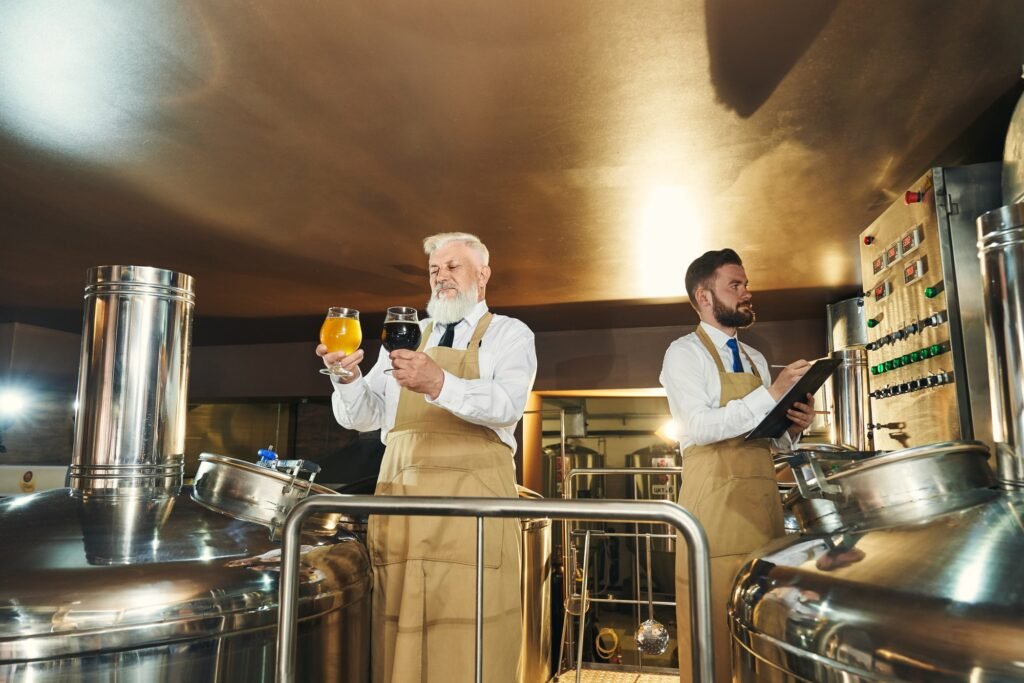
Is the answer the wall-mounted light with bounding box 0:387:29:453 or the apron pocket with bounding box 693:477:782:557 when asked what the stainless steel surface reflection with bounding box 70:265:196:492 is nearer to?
the apron pocket with bounding box 693:477:782:557

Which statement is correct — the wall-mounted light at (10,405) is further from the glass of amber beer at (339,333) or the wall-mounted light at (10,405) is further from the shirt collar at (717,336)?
Answer: the shirt collar at (717,336)

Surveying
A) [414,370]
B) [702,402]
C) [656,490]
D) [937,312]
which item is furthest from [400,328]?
[656,490]

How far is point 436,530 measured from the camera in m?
1.96

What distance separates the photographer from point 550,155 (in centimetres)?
331

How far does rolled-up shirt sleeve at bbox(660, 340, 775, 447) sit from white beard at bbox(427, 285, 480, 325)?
72 centimetres

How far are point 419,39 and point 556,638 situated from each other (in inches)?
193

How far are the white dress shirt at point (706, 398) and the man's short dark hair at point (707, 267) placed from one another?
0.15 meters

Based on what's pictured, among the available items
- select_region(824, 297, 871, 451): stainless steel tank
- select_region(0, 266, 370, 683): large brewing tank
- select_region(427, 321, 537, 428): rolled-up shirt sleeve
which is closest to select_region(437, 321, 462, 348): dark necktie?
select_region(427, 321, 537, 428): rolled-up shirt sleeve

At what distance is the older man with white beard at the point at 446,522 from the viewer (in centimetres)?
191

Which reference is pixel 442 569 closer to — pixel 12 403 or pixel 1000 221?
pixel 1000 221

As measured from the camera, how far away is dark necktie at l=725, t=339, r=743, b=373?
2.47m

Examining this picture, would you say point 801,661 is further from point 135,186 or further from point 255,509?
point 135,186

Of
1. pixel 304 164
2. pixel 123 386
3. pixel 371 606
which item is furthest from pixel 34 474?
pixel 371 606

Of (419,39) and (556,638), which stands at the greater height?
(419,39)
